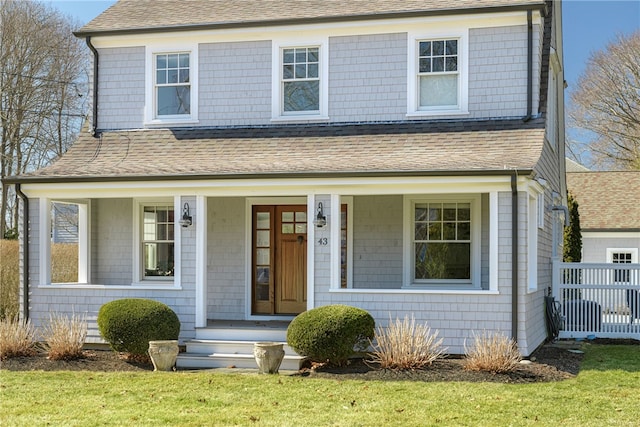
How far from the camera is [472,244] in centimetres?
1438

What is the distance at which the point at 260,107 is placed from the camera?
50.3ft

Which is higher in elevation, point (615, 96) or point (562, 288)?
point (615, 96)

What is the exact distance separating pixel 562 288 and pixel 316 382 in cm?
671

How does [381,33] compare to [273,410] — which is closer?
[273,410]

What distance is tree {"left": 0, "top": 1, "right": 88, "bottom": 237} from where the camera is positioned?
2997 cm

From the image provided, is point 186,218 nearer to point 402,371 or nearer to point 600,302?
point 402,371

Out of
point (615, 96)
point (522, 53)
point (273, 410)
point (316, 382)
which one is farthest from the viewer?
point (615, 96)

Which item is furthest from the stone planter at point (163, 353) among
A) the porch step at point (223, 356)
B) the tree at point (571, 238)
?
the tree at point (571, 238)

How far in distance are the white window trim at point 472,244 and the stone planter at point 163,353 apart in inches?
168

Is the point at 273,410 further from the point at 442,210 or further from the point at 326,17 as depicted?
the point at 326,17

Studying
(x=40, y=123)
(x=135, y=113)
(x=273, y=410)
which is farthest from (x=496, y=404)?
(x=40, y=123)

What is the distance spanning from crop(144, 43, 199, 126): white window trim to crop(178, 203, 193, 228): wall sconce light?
249 centimetres

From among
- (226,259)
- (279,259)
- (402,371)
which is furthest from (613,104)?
(402,371)

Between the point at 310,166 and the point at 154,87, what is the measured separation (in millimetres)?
4130
